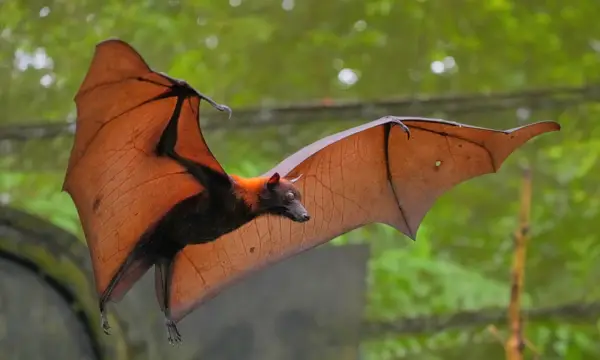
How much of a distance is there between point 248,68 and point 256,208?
→ 1005 millimetres

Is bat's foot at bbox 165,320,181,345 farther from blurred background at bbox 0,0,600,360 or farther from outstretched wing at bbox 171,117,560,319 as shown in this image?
blurred background at bbox 0,0,600,360

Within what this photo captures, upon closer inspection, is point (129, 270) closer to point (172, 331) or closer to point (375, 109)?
point (172, 331)

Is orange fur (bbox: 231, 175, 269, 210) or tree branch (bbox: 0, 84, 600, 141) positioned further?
tree branch (bbox: 0, 84, 600, 141)

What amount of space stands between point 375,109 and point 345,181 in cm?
75

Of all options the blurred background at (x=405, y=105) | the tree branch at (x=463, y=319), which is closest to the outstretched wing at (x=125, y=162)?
the blurred background at (x=405, y=105)

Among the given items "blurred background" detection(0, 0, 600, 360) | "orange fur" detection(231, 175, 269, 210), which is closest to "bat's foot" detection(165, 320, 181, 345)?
"orange fur" detection(231, 175, 269, 210)

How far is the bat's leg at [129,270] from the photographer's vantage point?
1.37 feet

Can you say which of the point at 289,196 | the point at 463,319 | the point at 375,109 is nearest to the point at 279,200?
the point at 289,196

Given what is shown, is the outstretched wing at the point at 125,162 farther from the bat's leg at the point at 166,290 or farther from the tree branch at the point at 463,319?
the tree branch at the point at 463,319

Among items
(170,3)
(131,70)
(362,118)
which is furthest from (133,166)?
(170,3)

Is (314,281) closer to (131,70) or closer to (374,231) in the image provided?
(374,231)

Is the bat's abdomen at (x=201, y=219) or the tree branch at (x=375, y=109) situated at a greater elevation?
the tree branch at (x=375, y=109)

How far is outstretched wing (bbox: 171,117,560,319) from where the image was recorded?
0.47 meters

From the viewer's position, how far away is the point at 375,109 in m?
1.24
